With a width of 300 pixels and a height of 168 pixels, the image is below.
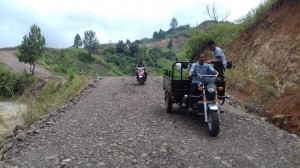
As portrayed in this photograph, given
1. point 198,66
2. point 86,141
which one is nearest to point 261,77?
point 198,66

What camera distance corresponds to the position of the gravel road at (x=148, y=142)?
8133 mm

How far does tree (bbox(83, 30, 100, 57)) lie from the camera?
285 feet

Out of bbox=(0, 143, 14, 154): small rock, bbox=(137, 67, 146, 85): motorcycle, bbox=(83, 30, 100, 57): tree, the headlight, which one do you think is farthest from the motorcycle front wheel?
bbox=(83, 30, 100, 57): tree

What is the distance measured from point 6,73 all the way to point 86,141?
4863 centimetres

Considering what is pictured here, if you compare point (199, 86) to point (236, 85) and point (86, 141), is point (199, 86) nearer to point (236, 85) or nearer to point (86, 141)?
point (86, 141)

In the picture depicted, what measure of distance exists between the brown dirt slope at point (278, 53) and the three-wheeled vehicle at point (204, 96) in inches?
90.8

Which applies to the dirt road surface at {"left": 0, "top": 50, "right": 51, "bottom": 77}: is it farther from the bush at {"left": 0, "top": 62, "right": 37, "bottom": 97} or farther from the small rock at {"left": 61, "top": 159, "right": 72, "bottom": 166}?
the small rock at {"left": 61, "top": 159, "right": 72, "bottom": 166}

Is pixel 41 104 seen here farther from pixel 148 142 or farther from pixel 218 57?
pixel 148 142

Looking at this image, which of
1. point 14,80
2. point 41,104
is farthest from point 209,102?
point 14,80

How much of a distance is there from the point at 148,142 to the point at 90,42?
8002 centimetres

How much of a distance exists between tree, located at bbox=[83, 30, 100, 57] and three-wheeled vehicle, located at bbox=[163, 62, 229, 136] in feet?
246

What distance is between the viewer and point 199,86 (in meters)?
10.8

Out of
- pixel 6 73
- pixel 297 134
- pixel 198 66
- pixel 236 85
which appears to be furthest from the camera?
pixel 6 73

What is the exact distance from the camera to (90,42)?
288 feet
